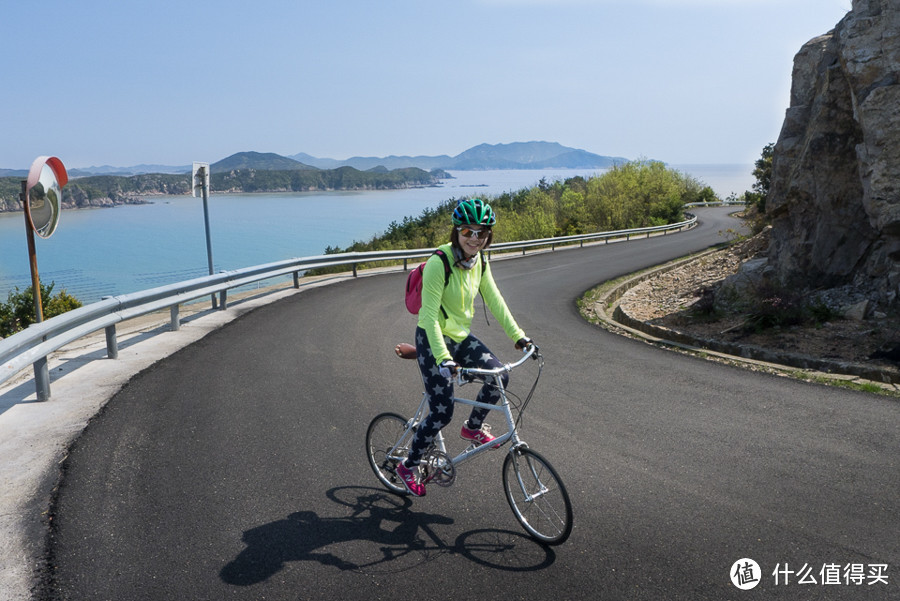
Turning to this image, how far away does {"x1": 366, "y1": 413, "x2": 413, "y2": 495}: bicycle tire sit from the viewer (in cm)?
512

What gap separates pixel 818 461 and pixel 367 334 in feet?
24.5

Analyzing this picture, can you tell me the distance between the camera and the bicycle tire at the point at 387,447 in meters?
5.12

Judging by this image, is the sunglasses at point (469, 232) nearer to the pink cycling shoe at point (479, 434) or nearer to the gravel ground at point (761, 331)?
the pink cycling shoe at point (479, 434)

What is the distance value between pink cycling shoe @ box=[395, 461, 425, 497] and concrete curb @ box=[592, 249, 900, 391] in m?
6.26

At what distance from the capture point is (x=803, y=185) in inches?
538

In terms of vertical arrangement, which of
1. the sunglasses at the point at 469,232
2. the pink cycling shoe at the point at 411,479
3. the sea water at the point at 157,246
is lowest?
the sea water at the point at 157,246

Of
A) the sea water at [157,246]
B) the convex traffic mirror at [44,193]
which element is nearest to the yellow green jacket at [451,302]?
the convex traffic mirror at [44,193]

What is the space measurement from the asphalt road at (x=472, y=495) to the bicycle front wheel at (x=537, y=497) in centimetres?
17

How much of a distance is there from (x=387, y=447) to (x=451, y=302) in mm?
1462

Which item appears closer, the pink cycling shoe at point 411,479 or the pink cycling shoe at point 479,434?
the pink cycling shoe at point 479,434

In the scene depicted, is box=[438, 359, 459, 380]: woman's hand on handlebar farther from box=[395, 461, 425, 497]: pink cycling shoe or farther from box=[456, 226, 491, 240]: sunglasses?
box=[395, 461, 425, 497]: pink cycling shoe

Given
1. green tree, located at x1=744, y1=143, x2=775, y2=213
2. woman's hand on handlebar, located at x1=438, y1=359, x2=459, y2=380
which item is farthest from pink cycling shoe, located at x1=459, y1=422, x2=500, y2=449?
green tree, located at x1=744, y1=143, x2=775, y2=213

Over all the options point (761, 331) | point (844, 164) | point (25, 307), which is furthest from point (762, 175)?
point (25, 307)

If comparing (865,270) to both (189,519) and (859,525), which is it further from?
(189,519)
